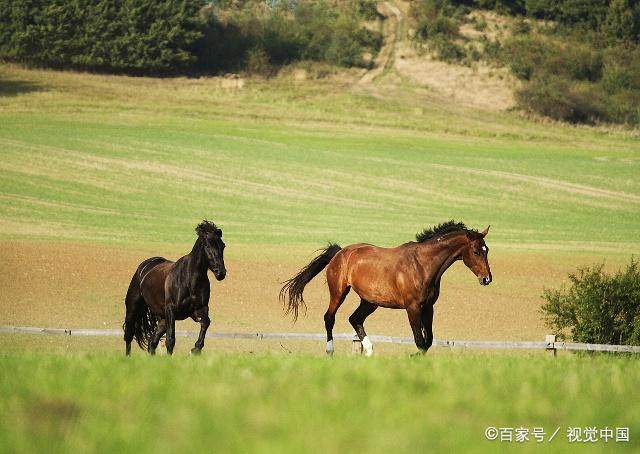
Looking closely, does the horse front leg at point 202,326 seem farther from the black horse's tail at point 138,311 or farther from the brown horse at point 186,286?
the black horse's tail at point 138,311

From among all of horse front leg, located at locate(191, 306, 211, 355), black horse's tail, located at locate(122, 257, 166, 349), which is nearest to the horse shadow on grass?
black horse's tail, located at locate(122, 257, 166, 349)

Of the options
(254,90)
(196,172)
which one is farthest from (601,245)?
(254,90)

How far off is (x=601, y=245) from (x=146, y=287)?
2519 cm

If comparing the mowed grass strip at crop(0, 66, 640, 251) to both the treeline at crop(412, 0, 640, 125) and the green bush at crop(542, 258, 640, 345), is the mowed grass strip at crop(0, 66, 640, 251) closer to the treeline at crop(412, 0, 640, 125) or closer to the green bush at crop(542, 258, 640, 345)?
the treeline at crop(412, 0, 640, 125)

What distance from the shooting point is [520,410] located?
741 cm

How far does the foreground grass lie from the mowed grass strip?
82.2 ft

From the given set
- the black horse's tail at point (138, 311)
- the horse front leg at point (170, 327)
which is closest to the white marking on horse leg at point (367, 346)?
the horse front leg at point (170, 327)

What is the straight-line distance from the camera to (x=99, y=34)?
73.8m

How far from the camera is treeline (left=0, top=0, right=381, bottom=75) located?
239 feet

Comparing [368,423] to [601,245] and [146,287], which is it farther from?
[601,245]

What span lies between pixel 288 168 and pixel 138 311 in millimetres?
34450

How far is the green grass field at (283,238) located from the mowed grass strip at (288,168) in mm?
192

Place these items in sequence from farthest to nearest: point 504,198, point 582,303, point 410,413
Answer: point 504,198
point 582,303
point 410,413

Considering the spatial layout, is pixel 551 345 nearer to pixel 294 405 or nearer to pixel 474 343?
pixel 474 343
